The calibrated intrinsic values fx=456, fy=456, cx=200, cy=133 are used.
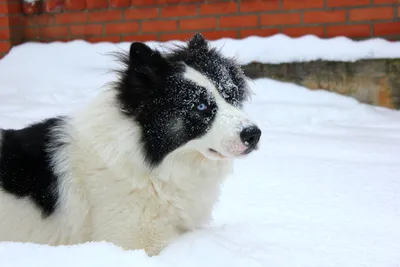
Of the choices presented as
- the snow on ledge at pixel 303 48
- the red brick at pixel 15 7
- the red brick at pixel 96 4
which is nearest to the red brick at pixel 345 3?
the snow on ledge at pixel 303 48

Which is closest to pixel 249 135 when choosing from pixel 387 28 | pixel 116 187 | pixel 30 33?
pixel 116 187

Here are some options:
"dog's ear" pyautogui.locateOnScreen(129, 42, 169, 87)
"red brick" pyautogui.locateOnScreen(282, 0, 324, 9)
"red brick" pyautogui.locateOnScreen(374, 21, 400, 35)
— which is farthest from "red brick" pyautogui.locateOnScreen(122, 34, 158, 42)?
"dog's ear" pyautogui.locateOnScreen(129, 42, 169, 87)

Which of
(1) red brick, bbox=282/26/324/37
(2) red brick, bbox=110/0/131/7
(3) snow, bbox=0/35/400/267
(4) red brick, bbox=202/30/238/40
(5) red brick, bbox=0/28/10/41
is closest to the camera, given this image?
(3) snow, bbox=0/35/400/267

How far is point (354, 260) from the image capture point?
2.10 m

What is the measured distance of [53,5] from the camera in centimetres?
568

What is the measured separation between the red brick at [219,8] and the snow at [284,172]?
0.35 m

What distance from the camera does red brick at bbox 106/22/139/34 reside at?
546cm

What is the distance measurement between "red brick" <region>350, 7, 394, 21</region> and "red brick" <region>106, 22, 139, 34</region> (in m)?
2.46

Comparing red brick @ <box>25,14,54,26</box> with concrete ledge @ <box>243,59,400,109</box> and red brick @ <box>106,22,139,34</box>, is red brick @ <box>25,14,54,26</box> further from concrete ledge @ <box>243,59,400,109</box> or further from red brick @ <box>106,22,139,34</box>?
concrete ledge @ <box>243,59,400,109</box>

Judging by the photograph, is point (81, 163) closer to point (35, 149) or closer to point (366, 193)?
point (35, 149)

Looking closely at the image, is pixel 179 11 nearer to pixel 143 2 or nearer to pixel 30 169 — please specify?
pixel 143 2

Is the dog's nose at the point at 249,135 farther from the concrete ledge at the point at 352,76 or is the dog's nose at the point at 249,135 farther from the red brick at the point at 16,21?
the red brick at the point at 16,21

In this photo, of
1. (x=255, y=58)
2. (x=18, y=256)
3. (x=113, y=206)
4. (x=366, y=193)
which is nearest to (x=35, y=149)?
(x=113, y=206)

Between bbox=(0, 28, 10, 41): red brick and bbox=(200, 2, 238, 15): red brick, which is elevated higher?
bbox=(200, 2, 238, 15): red brick
